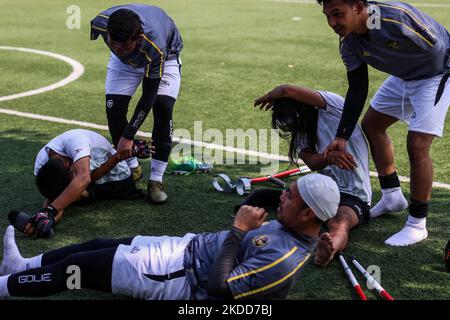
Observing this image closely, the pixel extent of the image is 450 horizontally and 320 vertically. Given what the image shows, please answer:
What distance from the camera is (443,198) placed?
21.1 feet

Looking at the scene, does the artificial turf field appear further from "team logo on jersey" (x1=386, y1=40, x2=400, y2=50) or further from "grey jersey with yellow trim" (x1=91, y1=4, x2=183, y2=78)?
"team logo on jersey" (x1=386, y1=40, x2=400, y2=50)

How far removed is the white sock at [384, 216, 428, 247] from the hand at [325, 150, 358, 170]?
2.14ft

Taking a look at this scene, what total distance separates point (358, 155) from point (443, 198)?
123 cm

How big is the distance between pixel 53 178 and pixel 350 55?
260 centimetres

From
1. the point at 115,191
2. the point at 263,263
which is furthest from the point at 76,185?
the point at 263,263

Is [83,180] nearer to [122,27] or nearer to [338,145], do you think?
[122,27]

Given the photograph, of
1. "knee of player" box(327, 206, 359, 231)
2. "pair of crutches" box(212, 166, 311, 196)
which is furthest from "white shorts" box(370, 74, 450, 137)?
"pair of crutches" box(212, 166, 311, 196)

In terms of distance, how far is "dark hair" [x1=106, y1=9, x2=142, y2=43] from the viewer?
18.5 feet

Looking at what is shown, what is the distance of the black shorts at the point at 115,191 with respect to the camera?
6289mm

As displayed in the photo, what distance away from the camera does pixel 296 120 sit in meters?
5.68

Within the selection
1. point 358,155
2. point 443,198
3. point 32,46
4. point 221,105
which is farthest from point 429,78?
point 32,46

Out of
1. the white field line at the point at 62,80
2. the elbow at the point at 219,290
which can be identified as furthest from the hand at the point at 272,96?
the white field line at the point at 62,80

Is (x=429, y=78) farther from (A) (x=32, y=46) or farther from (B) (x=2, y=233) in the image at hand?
(A) (x=32, y=46)

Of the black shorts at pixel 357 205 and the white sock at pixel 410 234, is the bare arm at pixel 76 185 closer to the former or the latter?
the black shorts at pixel 357 205
